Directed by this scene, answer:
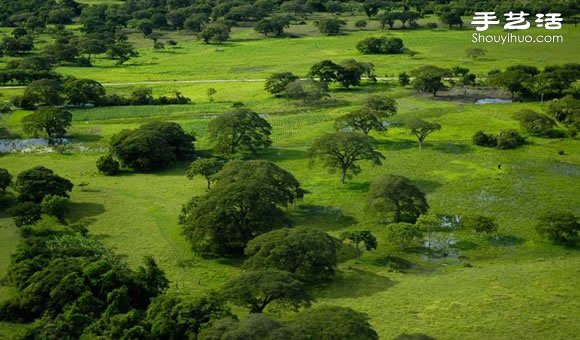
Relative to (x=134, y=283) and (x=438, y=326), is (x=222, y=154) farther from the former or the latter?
(x=438, y=326)

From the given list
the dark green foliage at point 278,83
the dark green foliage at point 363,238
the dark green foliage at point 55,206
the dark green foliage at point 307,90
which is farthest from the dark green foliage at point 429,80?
the dark green foliage at point 55,206

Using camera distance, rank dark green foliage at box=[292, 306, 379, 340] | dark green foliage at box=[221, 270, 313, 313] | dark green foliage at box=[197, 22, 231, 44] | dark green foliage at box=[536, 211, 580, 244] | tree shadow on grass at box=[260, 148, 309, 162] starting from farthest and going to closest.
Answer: dark green foliage at box=[197, 22, 231, 44] → tree shadow on grass at box=[260, 148, 309, 162] → dark green foliage at box=[536, 211, 580, 244] → dark green foliage at box=[221, 270, 313, 313] → dark green foliage at box=[292, 306, 379, 340]

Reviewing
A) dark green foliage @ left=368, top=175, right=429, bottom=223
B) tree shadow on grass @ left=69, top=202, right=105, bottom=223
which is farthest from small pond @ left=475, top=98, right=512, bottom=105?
tree shadow on grass @ left=69, top=202, right=105, bottom=223

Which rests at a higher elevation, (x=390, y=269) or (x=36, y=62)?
(x=36, y=62)

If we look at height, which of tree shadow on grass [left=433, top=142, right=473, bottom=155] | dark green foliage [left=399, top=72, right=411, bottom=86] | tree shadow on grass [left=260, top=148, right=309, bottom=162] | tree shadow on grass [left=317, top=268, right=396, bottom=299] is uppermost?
dark green foliage [left=399, top=72, right=411, bottom=86]

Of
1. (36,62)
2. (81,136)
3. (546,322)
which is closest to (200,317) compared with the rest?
(546,322)

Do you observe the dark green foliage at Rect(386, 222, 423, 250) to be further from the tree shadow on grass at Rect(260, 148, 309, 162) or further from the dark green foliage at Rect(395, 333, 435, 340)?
the tree shadow on grass at Rect(260, 148, 309, 162)

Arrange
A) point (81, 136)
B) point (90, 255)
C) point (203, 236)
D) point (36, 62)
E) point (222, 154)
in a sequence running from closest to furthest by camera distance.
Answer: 1. point (90, 255)
2. point (203, 236)
3. point (222, 154)
4. point (81, 136)
5. point (36, 62)
